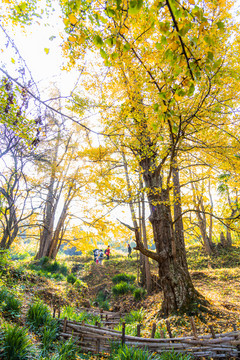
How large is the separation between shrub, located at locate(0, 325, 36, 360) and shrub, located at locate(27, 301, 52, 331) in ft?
3.36

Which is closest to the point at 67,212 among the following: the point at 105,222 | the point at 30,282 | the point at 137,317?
the point at 105,222

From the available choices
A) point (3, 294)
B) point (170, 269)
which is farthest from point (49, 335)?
point (170, 269)

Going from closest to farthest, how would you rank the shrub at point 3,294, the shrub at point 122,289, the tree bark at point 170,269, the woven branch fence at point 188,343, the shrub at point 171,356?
the shrub at point 171,356, the woven branch fence at point 188,343, the shrub at point 3,294, the tree bark at point 170,269, the shrub at point 122,289

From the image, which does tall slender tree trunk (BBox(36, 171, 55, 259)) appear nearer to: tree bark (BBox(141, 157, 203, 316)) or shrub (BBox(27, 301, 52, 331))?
shrub (BBox(27, 301, 52, 331))

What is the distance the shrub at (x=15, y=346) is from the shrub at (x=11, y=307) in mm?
Result: 1097

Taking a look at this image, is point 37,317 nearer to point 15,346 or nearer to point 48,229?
point 15,346

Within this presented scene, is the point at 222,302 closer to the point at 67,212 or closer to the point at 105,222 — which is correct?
the point at 105,222

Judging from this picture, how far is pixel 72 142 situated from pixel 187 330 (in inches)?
379

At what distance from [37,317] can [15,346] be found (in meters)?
1.31

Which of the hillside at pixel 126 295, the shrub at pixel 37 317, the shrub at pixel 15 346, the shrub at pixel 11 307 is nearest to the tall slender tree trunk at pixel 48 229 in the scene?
the hillside at pixel 126 295

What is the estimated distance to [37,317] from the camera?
385cm

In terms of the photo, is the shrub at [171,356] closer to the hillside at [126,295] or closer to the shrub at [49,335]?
the hillside at [126,295]

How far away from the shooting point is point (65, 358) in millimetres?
3080

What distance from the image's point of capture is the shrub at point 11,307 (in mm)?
3796
